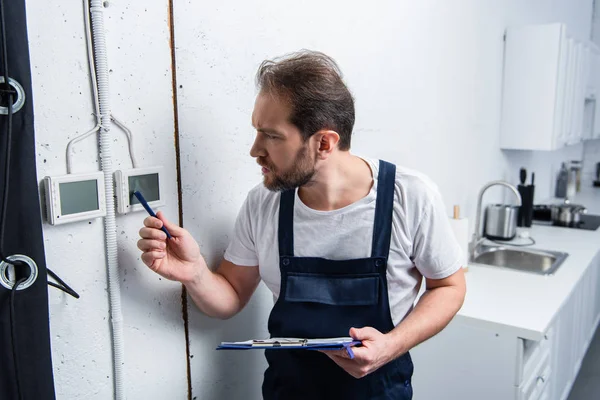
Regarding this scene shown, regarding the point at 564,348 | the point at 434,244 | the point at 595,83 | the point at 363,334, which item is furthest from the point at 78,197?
the point at 595,83

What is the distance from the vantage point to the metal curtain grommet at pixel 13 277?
34.4 inches

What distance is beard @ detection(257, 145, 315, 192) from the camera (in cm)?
117

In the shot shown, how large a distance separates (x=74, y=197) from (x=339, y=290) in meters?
0.61

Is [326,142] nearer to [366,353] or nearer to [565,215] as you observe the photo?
[366,353]

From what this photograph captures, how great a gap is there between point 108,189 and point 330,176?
51 cm

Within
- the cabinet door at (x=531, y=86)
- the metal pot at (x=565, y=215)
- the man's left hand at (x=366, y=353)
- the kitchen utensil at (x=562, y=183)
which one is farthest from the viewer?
the kitchen utensil at (x=562, y=183)

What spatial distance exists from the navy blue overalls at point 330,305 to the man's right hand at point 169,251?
217 mm

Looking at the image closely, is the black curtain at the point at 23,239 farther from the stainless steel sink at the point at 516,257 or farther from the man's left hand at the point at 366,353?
the stainless steel sink at the point at 516,257

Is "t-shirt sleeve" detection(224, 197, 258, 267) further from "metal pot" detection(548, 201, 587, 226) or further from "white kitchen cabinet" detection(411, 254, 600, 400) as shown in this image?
"metal pot" detection(548, 201, 587, 226)

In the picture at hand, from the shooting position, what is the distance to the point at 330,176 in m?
1.27

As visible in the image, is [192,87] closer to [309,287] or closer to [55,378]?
[309,287]

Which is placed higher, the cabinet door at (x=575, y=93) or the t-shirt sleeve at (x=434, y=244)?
the cabinet door at (x=575, y=93)

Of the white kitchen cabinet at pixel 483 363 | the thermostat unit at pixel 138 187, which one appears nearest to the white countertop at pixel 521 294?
the white kitchen cabinet at pixel 483 363

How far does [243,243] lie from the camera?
1.34m
